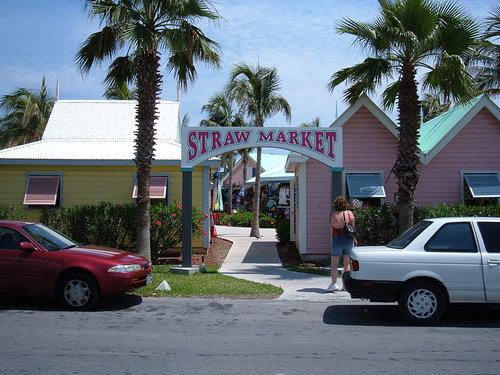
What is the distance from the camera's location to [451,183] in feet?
47.5

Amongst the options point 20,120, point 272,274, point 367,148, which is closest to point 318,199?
point 367,148

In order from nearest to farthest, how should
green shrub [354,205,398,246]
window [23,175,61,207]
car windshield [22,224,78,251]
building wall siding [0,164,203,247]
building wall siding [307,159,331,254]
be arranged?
car windshield [22,224,78,251], green shrub [354,205,398,246], building wall siding [307,159,331,254], window [23,175,61,207], building wall siding [0,164,203,247]

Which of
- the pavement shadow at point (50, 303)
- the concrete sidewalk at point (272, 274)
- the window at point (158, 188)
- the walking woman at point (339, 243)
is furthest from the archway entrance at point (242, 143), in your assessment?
the pavement shadow at point (50, 303)

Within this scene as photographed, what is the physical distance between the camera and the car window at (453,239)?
7.38 meters

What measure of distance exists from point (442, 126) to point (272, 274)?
25.1 feet

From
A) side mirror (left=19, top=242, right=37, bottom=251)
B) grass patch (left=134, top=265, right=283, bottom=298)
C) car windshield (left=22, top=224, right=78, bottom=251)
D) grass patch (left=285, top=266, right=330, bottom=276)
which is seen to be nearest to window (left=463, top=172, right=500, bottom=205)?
grass patch (left=285, top=266, right=330, bottom=276)

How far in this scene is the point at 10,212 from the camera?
1434 cm

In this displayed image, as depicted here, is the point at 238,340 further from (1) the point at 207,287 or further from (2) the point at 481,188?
(2) the point at 481,188

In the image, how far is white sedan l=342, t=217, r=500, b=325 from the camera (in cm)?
721

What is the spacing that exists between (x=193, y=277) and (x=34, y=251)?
4.02 meters

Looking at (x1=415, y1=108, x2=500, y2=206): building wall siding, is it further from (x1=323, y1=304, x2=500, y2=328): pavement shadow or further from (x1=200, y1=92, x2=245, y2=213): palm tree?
(x1=200, y1=92, x2=245, y2=213): palm tree

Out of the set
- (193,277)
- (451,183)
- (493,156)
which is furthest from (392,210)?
(193,277)

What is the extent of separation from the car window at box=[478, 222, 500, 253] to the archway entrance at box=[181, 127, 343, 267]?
16.3 feet

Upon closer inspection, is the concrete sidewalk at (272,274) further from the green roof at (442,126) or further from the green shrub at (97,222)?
the green roof at (442,126)
